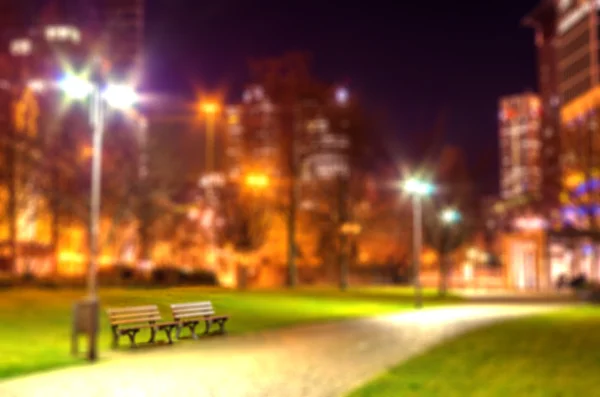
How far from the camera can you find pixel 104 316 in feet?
79.3

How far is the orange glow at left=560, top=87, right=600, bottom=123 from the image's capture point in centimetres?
11335

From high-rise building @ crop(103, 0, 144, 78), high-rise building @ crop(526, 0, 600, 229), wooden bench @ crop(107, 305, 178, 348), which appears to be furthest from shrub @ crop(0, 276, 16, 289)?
wooden bench @ crop(107, 305, 178, 348)

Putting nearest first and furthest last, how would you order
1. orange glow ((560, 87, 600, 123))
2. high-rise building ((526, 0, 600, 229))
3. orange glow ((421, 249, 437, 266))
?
high-rise building ((526, 0, 600, 229)) → orange glow ((421, 249, 437, 266)) → orange glow ((560, 87, 600, 123))

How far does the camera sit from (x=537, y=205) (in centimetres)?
7212

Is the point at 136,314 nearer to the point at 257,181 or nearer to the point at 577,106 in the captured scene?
the point at 257,181

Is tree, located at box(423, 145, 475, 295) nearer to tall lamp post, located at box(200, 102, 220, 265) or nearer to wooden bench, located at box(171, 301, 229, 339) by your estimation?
tall lamp post, located at box(200, 102, 220, 265)

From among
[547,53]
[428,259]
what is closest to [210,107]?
[428,259]

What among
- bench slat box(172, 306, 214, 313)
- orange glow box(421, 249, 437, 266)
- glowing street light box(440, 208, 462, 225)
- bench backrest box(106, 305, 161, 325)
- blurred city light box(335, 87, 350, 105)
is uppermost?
blurred city light box(335, 87, 350, 105)

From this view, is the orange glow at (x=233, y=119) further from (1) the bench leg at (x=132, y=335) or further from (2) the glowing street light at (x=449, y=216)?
(1) the bench leg at (x=132, y=335)

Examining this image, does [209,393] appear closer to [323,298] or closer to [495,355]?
[495,355]

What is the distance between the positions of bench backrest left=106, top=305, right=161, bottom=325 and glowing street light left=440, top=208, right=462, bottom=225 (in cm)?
4793

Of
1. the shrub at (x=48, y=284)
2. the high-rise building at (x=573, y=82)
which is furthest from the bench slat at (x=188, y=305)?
the high-rise building at (x=573, y=82)

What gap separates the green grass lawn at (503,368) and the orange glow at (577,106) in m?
98.0

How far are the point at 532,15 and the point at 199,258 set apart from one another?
11094 cm
